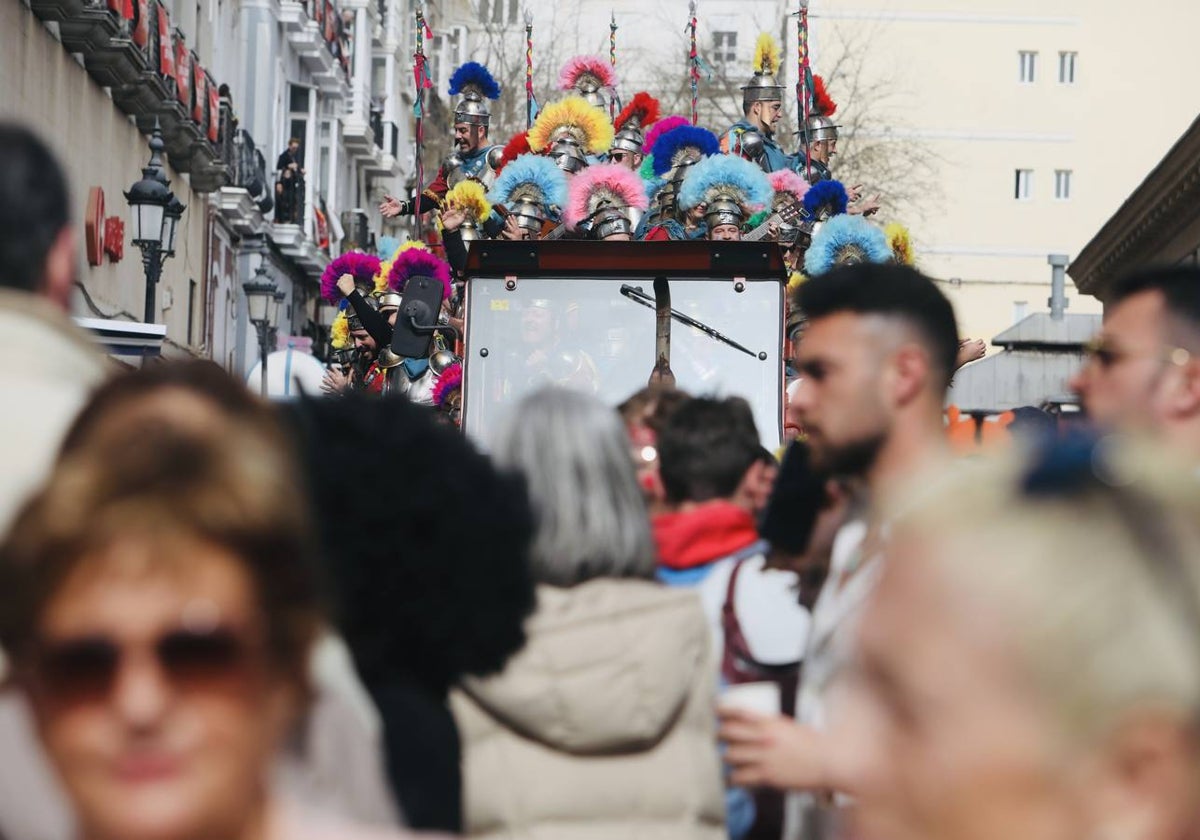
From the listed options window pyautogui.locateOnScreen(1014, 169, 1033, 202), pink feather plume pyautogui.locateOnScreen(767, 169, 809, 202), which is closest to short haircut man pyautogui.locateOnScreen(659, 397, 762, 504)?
pink feather plume pyautogui.locateOnScreen(767, 169, 809, 202)

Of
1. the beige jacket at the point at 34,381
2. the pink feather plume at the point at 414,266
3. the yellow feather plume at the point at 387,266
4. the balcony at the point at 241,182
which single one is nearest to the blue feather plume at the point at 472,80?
the yellow feather plume at the point at 387,266

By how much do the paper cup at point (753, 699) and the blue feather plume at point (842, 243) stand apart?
35.9 ft

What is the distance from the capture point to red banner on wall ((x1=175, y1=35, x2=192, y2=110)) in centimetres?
2864

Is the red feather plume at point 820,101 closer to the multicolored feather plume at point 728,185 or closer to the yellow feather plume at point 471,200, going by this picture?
the yellow feather plume at point 471,200

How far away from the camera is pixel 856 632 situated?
1.59 meters

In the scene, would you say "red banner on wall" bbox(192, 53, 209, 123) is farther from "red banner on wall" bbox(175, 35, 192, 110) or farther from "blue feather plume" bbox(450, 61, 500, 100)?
"blue feather plume" bbox(450, 61, 500, 100)

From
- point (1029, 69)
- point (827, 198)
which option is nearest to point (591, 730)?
point (827, 198)

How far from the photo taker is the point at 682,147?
51.6 feet

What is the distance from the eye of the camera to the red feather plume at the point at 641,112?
61.4 feet

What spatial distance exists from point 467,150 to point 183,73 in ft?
42.0

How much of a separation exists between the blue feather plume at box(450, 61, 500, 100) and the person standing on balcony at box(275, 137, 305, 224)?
23915 mm

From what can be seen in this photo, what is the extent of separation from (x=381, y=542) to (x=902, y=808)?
78.1 inches

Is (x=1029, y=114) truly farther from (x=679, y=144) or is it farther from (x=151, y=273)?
(x=151, y=273)

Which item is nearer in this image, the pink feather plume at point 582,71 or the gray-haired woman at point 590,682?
the gray-haired woman at point 590,682
